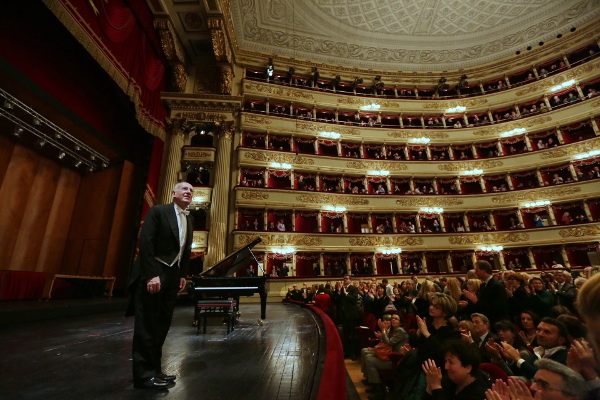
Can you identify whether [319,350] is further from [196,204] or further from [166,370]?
[196,204]

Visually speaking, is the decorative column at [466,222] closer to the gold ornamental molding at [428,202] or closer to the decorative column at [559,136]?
the gold ornamental molding at [428,202]

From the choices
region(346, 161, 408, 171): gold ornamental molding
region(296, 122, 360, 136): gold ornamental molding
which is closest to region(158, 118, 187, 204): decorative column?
region(296, 122, 360, 136): gold ornamental molding

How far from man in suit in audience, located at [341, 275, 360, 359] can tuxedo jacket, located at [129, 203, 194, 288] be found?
331 cm

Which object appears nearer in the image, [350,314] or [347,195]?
[350,314]

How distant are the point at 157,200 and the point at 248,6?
923 cm

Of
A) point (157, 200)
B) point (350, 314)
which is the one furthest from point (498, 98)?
point (157, 200)

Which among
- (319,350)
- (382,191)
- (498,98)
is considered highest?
(498,98)

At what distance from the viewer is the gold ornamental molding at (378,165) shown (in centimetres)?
1340

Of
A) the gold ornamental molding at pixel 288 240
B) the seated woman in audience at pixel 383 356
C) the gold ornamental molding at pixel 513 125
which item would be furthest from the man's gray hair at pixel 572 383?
the gold ornamental molding at pixel 513 125

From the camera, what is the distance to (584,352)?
1220 mm

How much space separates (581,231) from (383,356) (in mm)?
12643

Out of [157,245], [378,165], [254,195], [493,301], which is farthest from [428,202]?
[157,245]

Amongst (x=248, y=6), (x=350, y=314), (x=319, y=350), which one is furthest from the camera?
(x=248, y=6)

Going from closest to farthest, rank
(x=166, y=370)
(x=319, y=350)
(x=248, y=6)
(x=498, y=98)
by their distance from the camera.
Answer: (x=166, y=370)
(x=319, y=350)
(x=248, y=6)
(x=498, y=98)
